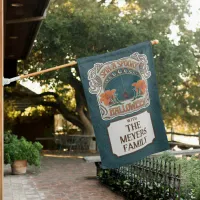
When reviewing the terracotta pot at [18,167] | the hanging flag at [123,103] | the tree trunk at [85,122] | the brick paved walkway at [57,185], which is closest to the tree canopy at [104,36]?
the tree trunk at [85,122]

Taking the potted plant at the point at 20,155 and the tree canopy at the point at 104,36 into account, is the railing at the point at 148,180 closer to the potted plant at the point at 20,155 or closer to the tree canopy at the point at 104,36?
the potted plant at the point at 20,155

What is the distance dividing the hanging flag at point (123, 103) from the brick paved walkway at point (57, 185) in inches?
155

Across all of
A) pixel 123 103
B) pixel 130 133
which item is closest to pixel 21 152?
pixel 130 133

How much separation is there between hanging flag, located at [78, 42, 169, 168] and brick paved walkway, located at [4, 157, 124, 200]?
393cm

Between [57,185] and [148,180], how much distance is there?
3.37 m

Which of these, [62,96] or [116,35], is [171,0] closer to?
[116,35]

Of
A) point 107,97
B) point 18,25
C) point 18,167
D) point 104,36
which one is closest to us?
point 107,97

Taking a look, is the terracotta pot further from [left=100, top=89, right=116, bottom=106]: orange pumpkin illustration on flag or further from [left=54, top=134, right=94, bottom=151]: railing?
[left=54, top=134, right=94, bottom=151]: railing

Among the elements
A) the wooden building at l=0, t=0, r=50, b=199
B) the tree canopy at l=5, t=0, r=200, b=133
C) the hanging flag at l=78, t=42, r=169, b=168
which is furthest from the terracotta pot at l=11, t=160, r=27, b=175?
the hanging flag at l=78, t=42, r=169, b=168

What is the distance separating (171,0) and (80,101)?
6777mm

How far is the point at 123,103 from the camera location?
6.25 meters

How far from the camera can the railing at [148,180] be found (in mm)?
8180

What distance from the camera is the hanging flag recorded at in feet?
20.4

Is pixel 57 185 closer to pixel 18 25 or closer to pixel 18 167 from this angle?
pixel 18 167
